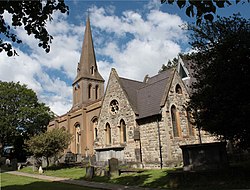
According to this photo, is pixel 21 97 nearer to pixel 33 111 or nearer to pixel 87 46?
pixel 33 111

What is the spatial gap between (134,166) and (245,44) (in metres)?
15.8

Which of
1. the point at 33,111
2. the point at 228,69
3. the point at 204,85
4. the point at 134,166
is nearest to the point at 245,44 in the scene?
the point at 228,69

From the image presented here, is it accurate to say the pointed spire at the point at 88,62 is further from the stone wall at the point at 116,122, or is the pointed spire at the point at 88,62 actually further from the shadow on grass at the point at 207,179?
the shadow on grass at the point at 207,179

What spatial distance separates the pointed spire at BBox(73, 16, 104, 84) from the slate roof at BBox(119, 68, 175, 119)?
28.6 metres

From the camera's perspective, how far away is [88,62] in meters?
58.9

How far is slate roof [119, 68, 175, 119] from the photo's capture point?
2467cm

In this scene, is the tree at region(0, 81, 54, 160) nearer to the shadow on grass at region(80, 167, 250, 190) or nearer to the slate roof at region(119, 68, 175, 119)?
the slate roof at region(119, 68, 175, 119)

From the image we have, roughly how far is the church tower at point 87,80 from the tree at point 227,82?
1681 inches

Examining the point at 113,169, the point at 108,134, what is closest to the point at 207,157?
the point at 113,169

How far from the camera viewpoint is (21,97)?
41812mm

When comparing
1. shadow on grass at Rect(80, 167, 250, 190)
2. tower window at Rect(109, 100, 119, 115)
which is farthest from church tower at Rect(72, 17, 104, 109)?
shadow on grass at Rect(80, 167, 250, 190)

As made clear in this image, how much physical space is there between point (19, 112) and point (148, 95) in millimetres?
23607

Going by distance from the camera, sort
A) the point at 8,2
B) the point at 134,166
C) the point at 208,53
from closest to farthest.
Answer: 1. the point at 8,2
2. the point at 208,53
3. the point at 134,166

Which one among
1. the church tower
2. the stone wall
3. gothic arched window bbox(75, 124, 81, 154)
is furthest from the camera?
the church tower
